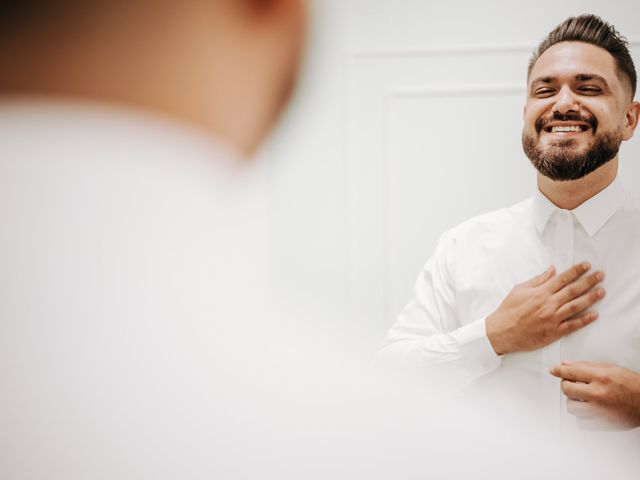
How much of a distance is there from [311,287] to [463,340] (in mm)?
319

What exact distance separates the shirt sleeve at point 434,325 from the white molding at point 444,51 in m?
0.36

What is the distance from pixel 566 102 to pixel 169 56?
828 mm

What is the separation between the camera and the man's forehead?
1104 mm

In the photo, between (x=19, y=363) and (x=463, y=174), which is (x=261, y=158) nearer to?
(x=463, y=174)

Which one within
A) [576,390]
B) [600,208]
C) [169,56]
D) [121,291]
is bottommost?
[576,390]

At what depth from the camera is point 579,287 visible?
44.4 inches

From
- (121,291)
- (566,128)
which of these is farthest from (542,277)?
(121,291)

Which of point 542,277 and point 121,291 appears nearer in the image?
point 542,277

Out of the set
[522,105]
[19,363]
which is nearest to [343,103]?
[522,105]

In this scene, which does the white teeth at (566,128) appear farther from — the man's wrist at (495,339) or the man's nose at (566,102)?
the man's wrist at (495,339)

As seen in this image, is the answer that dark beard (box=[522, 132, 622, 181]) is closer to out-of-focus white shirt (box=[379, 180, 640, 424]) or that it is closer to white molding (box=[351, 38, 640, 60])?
out-of-focus white shirt (box=[379, 180, 640, 424])

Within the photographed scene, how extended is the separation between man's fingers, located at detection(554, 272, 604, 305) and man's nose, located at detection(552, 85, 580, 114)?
0.31 m

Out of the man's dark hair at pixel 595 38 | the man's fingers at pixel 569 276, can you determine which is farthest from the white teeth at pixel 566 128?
the man's fingers at pixel 569 276

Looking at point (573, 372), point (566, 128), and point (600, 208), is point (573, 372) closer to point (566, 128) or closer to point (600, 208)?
point (600, 208)
